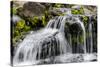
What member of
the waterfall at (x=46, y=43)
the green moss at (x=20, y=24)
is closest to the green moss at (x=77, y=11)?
the waterfall at (x=46, y=43)

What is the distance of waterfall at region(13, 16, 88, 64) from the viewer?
74.9 inches

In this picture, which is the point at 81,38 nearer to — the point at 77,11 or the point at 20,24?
the point at 77,11

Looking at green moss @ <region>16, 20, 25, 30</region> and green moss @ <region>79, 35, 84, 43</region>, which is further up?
green moss @ <region>16, 20, 25, 30</region>

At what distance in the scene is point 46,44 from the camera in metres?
1.98

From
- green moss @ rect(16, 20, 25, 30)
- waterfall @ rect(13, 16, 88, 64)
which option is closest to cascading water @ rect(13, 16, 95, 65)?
waterfall @ rect(13, 16, 88, 64)

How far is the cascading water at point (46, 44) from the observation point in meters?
1.90

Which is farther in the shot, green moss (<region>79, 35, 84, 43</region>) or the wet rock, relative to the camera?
green moss (<region>79, 35, 84, 43</region>)

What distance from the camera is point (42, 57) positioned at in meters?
1.96

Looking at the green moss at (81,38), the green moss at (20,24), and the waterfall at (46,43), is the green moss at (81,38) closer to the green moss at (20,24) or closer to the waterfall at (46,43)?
the waterfall at (46,43)

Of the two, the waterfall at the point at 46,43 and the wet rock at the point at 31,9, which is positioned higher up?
the wet rock at the point at 31,9

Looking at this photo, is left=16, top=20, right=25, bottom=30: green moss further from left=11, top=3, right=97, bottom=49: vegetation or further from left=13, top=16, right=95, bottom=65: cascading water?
left=13, top=16, right=95, bottom=65: cascading water

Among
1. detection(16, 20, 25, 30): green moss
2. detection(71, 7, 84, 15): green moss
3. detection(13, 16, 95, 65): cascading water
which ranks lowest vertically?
detection(13, 16, 95, 65): cascading water

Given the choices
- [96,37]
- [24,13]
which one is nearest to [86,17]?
[96,37]

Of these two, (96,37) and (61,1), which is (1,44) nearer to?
(61,1)
